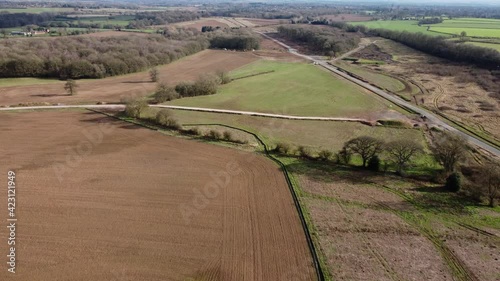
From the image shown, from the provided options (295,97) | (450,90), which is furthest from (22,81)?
(450,90)

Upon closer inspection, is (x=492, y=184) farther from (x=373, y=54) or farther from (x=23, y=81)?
(x=373, y=54)

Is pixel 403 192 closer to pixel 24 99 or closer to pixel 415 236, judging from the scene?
pixel 415 236

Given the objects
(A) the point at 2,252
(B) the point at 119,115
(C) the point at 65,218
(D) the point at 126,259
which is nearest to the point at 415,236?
(D) the point at 126,259

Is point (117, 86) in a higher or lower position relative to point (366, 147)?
A: lower

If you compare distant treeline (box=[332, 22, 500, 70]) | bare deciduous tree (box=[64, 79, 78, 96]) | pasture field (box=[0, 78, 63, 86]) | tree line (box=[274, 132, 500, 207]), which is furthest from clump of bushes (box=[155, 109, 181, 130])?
distant treeline (box=[332, 22, 500, 70])

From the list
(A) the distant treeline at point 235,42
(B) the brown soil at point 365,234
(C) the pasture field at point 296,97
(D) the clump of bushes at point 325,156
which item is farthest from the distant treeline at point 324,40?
(B) the brown soil at point 365,234
